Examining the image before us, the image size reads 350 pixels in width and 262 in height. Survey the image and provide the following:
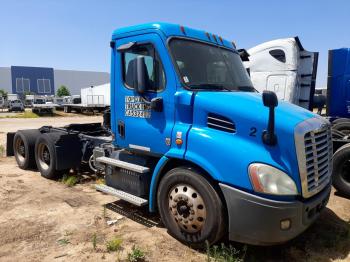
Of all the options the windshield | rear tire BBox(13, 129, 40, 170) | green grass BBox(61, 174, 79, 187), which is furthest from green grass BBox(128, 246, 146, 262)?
rear tire BBox(13, 129, 40, 170)

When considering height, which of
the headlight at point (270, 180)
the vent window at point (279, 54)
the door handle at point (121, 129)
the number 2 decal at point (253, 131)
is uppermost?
the vent window at point (279, 54)

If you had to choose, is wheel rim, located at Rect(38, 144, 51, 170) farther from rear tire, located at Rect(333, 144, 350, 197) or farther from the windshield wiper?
rear tire, located at Rect(333, 144, 350, 197)

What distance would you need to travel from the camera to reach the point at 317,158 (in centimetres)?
387

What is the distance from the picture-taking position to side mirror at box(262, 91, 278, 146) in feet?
11.3

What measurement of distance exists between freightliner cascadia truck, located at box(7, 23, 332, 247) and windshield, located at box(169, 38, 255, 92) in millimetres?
16

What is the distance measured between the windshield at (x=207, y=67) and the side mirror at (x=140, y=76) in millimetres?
421

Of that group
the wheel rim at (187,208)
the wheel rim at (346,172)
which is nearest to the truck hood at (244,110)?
the wheel rim at (187,208)

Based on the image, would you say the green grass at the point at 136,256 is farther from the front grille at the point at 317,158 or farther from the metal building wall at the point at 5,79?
the metal building wall at the point at 5,79

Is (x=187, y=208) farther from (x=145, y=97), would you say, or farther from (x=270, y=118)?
(x=145, y=97)

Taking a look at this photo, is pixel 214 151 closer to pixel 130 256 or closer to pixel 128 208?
pixel 130 256

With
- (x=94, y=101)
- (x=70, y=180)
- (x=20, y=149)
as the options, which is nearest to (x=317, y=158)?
(x=70, y=180)

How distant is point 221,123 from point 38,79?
9982 centimetres

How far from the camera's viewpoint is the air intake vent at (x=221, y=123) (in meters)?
3.89

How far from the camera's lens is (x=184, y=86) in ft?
14.0
